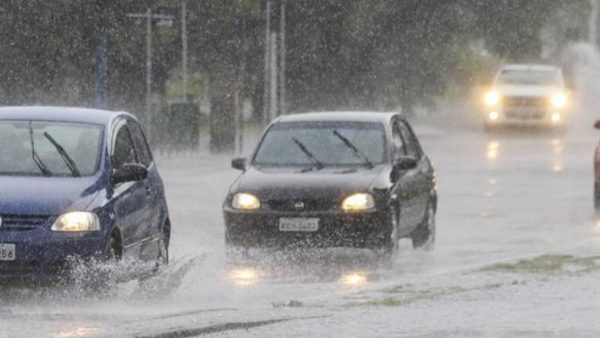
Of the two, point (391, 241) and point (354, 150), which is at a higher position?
point (354, 150)

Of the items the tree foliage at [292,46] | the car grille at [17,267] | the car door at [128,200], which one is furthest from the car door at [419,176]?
the tree foliage at [292,46]

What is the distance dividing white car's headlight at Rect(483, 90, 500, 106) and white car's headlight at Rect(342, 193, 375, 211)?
33524 millimetres

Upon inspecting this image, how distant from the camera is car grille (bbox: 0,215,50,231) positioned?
14.6m

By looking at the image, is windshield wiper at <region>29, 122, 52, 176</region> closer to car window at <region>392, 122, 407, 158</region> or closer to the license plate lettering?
the license plate lettering

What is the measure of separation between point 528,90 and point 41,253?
38266mm

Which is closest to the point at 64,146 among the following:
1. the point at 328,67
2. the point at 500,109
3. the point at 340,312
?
the point at 340,312

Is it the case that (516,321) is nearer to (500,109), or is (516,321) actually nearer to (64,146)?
(64,146)

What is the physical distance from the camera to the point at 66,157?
52.0 feet

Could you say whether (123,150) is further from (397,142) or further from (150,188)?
(397,142)

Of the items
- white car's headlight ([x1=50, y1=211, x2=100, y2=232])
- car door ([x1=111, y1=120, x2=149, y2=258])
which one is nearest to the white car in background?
car door ([x1=111, y1=120, x2=149, y2=258])

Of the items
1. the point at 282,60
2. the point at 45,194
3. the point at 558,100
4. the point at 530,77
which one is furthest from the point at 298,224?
the point at 530,77

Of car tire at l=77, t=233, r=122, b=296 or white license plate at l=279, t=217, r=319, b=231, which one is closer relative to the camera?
car tire at l=77, t=233, r=122, b=296

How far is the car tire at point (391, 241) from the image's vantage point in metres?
19.0

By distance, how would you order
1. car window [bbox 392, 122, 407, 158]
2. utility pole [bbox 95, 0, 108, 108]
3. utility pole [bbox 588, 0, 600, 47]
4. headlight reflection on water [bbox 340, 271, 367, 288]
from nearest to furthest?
headlight reflection on water [bbox 340, 271, 367, 288] → car window [bbox 392, 122, 407, 158] → utility pole [bbox 95, 0, 108, 108] → utility pole [bbox 588, 0, 600, 47]
